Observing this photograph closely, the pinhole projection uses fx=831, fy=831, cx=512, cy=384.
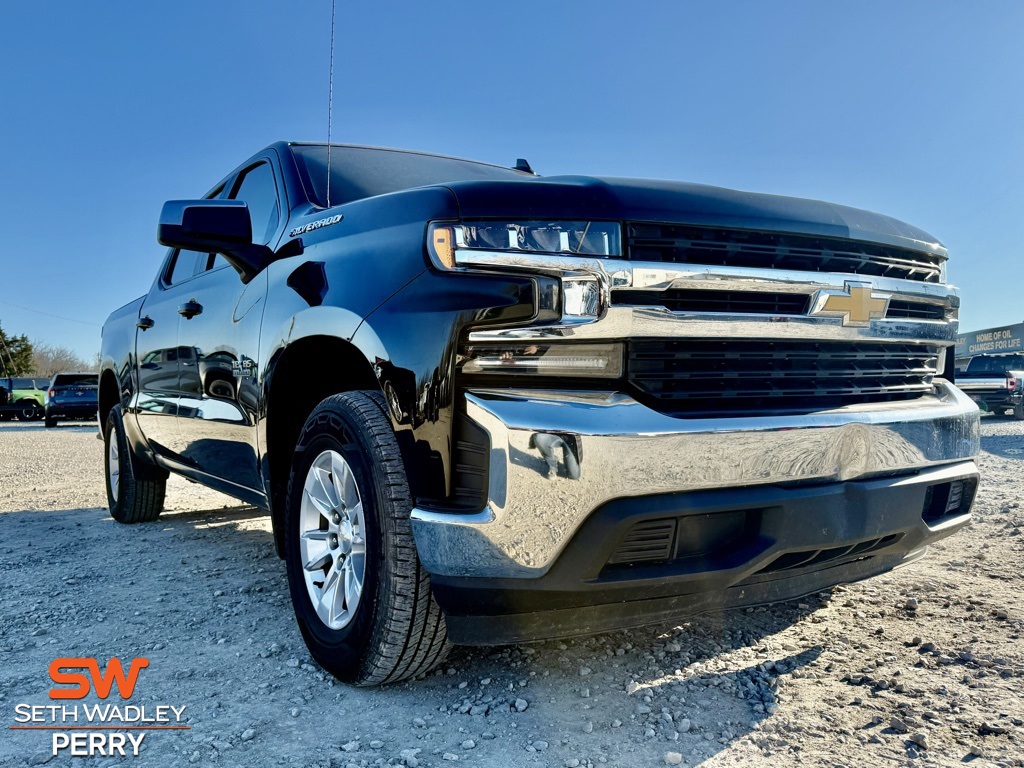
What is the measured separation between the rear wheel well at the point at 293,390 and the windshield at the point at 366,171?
64 cm

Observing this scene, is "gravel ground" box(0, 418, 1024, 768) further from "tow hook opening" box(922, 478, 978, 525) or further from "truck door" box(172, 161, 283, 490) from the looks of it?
"truck door" box(172, 161, 283, 490)

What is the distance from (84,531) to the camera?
517 centimetres

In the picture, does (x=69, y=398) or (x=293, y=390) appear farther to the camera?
(x=69, y=398)

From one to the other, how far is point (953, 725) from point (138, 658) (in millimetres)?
2443

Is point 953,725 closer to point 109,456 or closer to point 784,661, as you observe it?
point 784,661

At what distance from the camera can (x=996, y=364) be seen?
63.6 ft

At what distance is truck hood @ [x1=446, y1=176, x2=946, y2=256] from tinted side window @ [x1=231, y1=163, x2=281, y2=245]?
1.49 m

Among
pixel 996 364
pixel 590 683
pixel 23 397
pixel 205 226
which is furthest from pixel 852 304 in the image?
pixel 23 397

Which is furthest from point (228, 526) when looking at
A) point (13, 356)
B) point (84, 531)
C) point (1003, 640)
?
point (13, 356)

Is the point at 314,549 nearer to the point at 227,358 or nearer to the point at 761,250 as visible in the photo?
the point at 227,358

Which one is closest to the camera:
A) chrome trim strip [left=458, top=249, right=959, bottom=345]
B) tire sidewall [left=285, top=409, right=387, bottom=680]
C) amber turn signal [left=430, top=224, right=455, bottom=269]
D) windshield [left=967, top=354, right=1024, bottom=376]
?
chrome trim strip [left=458, top=249, right=959, bottom=345]

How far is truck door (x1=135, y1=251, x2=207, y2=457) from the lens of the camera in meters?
4.19

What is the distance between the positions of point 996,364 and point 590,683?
66.5 feet

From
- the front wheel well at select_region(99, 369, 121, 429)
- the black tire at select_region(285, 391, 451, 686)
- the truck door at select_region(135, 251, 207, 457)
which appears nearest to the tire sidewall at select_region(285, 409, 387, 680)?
the black tire at select_region(285, 391, 451, 686)
